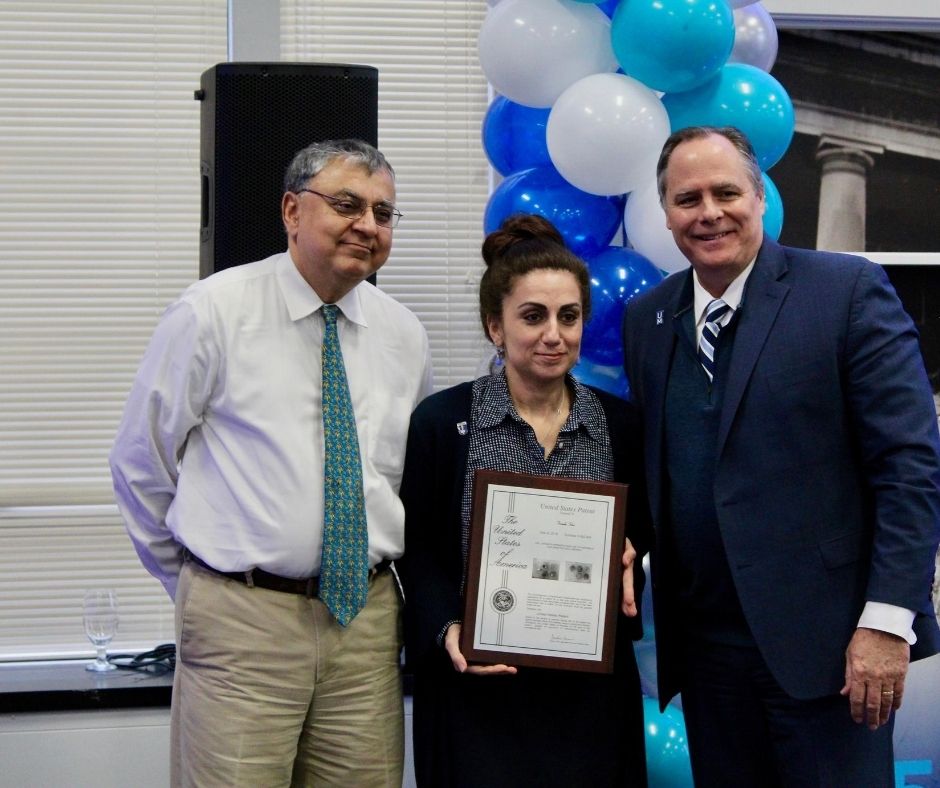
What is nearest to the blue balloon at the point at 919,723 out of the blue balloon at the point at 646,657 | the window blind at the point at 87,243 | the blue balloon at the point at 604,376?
the blue balloon at the point at 646,657

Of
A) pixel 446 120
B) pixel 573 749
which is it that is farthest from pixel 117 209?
pixel 573 749

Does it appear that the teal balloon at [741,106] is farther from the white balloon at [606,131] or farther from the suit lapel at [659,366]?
the suit lapel at [659,366]

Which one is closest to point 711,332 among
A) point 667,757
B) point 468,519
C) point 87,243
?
point 468,519

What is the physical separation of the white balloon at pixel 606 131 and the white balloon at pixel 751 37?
1.39 feet

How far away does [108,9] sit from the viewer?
12.7 ft

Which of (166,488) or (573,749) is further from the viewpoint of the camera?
(166,488)

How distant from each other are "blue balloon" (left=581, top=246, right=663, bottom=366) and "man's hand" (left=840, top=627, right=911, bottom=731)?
1.12 m

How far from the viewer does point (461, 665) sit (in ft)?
6.82

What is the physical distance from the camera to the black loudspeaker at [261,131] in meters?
2.94

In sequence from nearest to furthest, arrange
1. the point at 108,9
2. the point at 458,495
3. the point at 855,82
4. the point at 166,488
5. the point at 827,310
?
the point at 827,310 < the point at 458,495 < the point at 166,488 < the point at 108,9 < the point at 855,82

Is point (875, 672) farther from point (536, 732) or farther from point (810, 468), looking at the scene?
point (536, 732)

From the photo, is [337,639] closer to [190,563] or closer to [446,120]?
[190,563]

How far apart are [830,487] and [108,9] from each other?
118 inches

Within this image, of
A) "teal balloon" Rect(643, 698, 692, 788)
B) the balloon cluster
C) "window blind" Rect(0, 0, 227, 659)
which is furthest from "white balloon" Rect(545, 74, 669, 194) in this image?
"window blind" Rect(0, 0, 227, 659)
